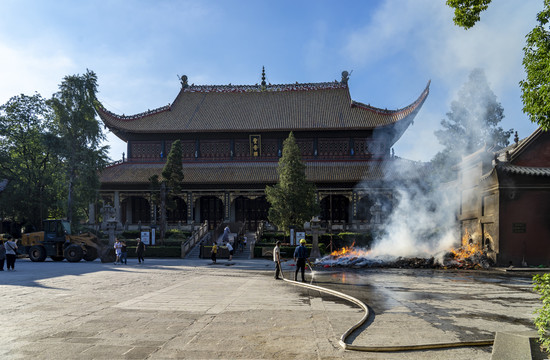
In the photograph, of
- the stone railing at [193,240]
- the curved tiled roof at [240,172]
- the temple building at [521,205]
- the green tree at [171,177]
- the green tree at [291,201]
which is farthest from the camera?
the curved tiled roof at [240,172]

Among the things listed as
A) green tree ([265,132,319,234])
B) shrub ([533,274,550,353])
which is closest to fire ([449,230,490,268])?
green tree ([265,132,319,234])

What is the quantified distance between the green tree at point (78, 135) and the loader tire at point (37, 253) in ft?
26.6

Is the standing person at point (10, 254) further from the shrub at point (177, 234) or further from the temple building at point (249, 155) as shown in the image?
the temple building at point (249, 155)

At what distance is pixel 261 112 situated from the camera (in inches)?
1667

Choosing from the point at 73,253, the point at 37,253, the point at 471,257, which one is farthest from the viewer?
the point at 37,253

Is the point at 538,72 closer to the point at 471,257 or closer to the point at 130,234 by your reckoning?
the point at 471,257

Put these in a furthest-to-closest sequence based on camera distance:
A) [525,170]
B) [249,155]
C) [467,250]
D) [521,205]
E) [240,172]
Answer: [249,155]
[240,172]
[467,250]
[521,205]
[525,170]

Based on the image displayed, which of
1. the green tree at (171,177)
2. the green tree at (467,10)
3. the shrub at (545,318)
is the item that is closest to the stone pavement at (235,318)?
the shrub at (545,318)

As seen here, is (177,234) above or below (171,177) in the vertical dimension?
below

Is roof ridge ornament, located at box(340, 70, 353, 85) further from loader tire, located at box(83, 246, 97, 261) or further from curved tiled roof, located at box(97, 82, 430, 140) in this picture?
loader tire, located at box(83, 246, 97, 261)

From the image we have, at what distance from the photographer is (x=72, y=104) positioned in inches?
1220

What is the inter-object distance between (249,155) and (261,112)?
494 centimetres

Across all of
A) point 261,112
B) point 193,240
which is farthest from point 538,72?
point 261,112

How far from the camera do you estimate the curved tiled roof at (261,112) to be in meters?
39.8
